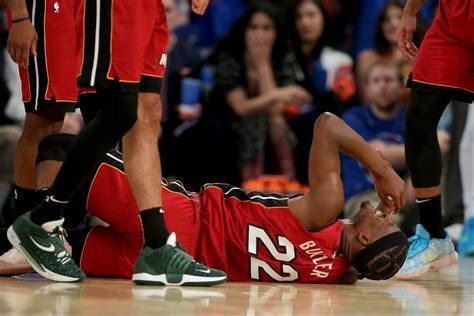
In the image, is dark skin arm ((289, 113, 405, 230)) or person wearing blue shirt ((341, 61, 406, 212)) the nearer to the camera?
dark skin arm ((289, 113, 405, 230))

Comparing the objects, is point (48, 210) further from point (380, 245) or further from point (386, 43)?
point (386, 43)

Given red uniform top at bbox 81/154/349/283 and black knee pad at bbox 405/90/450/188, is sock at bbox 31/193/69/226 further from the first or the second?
black knee pad at bbox 405/90/450/188

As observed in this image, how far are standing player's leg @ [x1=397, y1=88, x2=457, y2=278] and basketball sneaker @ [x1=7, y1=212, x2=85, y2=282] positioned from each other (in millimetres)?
1382

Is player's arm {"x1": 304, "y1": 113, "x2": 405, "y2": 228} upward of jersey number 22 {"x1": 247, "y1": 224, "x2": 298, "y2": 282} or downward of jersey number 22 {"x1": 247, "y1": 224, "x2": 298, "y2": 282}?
upward

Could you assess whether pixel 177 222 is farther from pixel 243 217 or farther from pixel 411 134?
pixel 411 134

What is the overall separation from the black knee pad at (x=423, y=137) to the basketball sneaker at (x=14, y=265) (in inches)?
60.1

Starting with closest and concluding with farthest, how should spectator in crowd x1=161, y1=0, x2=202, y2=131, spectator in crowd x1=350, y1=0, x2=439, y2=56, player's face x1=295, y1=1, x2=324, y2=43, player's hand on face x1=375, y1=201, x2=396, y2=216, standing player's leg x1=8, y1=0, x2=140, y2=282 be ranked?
1. standing player's leg x1=8, y1=0, x2=140, y2=282
2. player's hand on face x1=375, y1=201, x2=396, y2=216
3. spectator in crowd x1=161, y1=0, x2=202, y2=131
4. player's face x1=295, y1=1, x2=324, y2=43
5. spectator in crowd x1=350, y1=0, x2=439, y2=56

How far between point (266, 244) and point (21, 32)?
1.15 meters

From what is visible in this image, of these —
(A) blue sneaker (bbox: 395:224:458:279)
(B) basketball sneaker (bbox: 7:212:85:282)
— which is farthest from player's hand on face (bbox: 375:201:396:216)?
(B) basketball sneaker (bbox: 7:212:85:282)

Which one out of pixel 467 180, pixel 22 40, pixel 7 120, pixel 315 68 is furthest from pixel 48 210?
pixel 315 68

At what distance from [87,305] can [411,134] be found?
1644 mm

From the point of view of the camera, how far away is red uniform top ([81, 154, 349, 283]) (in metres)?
3.82

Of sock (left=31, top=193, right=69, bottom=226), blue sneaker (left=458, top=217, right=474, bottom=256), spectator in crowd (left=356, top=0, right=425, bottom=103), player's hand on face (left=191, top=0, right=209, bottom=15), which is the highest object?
player's hand on face (left=191, top=0, right=209, bottom=15)

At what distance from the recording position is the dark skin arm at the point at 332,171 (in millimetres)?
3736
